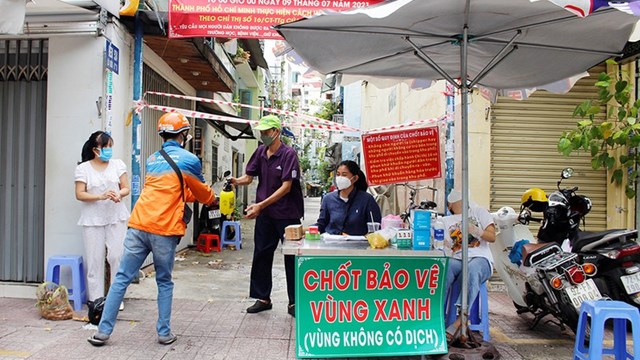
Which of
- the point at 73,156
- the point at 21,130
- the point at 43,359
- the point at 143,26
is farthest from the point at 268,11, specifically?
the point at 43,359

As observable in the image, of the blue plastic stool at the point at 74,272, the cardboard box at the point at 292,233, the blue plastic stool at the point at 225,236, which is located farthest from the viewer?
the blue plastic stool at the point at 225,236

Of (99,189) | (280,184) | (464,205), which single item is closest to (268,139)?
(280,184)

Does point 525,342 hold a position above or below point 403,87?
below

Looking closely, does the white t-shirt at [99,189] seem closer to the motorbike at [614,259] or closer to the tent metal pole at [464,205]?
the tent metal pole at [464,205]

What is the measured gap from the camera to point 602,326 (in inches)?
144

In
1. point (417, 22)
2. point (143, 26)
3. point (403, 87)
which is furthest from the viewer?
point (403, 87)

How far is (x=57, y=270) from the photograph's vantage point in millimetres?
5312

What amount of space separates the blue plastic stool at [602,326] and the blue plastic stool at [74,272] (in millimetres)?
4599

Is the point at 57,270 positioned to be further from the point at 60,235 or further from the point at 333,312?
the point at 333,312

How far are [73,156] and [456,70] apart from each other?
4.11 m

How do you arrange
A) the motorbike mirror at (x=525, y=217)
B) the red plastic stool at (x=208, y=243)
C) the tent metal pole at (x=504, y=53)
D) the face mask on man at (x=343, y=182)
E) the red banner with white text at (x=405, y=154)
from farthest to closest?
the red plastic stool at (x=208, y=243) < the red banner with white text at (x=405, y=154) < the motorbike mirror at (x=525, y=217) < the face mask on man at (x=343, y=182) < the tent metal pole at (x=504, y=53)

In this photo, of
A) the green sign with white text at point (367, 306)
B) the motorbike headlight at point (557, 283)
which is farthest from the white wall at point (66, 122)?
the motorbike headlight at point (557, 283)

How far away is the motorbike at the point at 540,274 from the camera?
4.20 meters

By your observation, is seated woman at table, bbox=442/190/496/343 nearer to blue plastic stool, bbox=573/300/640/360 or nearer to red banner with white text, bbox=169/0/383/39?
blue plastic stool, bbox=573/300/640/360
